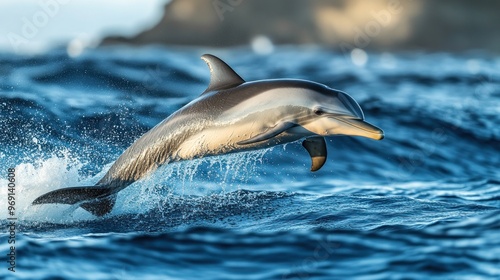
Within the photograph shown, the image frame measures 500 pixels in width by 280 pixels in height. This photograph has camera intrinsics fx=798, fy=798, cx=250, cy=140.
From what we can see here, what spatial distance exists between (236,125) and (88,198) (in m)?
2.09

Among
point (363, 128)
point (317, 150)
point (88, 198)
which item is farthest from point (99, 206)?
point (363, 128)

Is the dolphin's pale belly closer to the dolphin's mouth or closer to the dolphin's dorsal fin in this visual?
the dolphin's dorsal fin

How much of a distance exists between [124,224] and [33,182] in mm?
2218

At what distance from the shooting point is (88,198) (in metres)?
9.69

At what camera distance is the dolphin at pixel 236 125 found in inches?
349

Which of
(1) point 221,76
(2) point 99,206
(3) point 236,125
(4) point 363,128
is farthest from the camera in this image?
(2) point 99,206

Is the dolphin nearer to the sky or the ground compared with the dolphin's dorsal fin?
nearer to the ground

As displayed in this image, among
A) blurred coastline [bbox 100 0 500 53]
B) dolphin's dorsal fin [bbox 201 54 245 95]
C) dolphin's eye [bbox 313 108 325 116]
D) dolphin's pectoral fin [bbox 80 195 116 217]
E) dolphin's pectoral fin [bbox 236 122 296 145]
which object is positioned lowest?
dolphin's pectoral fin [bbox 80 195 116 217]

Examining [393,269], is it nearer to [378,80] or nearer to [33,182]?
[33,182]

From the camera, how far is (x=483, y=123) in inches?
683

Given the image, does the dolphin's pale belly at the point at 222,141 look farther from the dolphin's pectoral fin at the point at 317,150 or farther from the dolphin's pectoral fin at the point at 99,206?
the dolphin's pectoral fin at the point at 99,206

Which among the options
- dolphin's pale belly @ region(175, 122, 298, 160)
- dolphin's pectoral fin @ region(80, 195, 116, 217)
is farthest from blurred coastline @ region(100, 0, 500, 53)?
dolphin's pale belly @ region(175, 122, 298, 160)

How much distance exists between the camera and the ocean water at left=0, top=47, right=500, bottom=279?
7.99 m

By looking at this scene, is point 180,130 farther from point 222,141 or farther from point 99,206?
point 99,206
